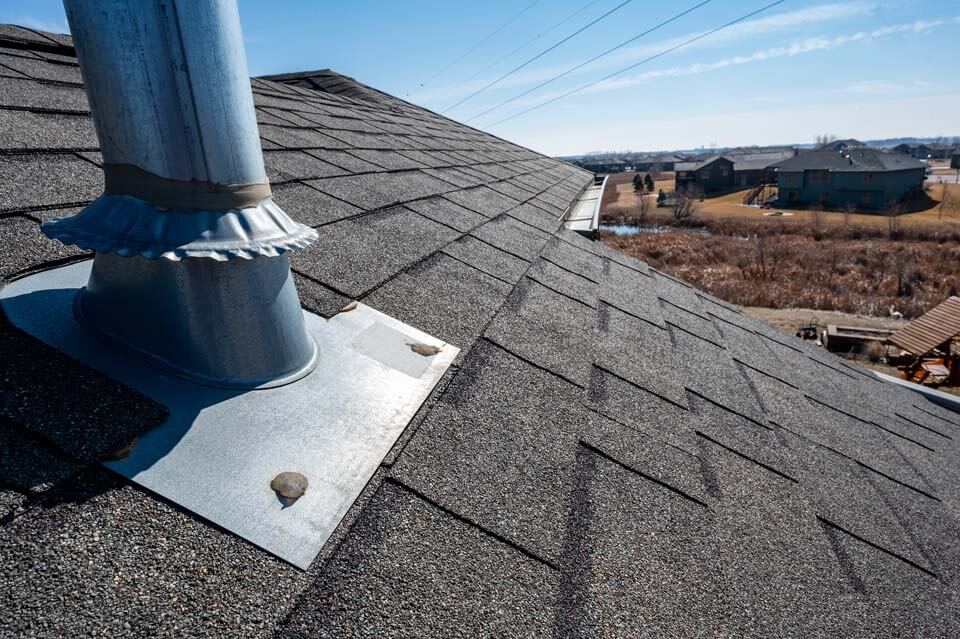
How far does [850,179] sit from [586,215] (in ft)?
188

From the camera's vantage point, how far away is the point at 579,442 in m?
1.70

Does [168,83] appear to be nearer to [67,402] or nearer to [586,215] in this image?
[67,402]

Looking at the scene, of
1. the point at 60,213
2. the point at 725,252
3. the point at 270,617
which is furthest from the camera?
the point at 725,252

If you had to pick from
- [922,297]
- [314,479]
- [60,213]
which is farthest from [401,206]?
[922,297]

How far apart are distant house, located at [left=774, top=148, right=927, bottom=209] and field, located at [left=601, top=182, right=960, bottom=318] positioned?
669 cm

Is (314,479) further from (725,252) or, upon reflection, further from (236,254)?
(725,252)

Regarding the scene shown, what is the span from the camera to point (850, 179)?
161ft

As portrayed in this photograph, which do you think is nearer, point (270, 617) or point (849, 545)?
point (270, 617)

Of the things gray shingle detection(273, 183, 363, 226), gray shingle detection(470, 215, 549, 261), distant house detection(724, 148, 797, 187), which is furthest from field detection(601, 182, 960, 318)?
distant house detection(724, 148, 797, 187)

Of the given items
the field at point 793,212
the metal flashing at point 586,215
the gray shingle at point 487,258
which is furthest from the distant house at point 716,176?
the gray shingle at point 487,258

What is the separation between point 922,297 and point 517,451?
2645cm

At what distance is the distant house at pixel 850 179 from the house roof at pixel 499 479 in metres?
58.3

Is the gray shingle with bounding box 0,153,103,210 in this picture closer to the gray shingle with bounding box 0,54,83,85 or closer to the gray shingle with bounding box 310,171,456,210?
the gray shingle with bounding box 310,171,456,210

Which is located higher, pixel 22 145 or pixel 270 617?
pixel 22 145
